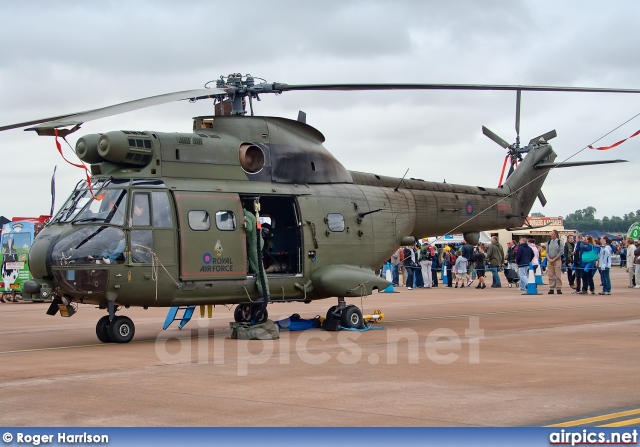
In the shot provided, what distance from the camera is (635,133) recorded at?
54.4 feet

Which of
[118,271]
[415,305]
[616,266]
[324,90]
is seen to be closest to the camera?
[118,271]

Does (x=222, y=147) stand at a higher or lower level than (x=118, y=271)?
higher

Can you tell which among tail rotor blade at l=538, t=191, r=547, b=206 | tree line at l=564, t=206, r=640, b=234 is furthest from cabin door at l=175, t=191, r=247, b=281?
tree line at l=564, t=206, r=640, b=234

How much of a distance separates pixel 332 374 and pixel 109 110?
5146mm

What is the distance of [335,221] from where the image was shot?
16641 millimetres

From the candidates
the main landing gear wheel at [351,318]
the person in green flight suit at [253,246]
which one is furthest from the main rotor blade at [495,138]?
the person in green flight suit at [253,246]

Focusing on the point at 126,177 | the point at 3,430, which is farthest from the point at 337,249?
the point at 3,430

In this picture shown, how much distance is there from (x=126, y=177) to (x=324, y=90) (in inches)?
150

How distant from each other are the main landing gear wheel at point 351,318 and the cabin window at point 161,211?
3944 millimetres

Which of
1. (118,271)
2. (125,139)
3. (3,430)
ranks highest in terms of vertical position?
(125,139)

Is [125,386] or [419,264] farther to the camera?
[419,264]

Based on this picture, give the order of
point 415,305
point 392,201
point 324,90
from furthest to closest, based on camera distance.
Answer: point 415,305
point 392,201
point 324,90

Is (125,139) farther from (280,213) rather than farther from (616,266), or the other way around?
(616,266)

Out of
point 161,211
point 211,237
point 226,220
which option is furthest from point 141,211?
point 226,220
